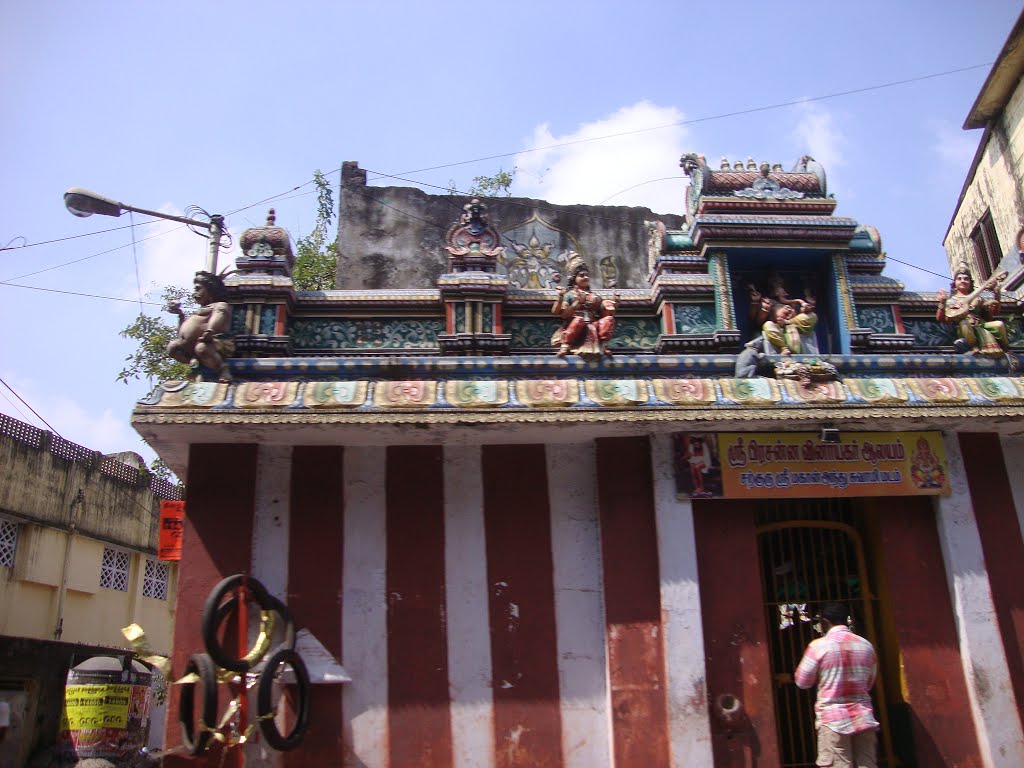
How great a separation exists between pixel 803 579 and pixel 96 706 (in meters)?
7.40

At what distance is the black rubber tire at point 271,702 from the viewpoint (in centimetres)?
716

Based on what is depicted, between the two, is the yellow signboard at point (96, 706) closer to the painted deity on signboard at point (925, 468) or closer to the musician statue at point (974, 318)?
the painted deity on signboard at point (925, 468)

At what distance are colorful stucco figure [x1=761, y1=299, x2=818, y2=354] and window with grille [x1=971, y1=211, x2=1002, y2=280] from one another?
26.3 feet

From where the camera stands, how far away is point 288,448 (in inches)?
347

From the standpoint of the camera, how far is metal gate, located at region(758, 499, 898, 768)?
886 cm

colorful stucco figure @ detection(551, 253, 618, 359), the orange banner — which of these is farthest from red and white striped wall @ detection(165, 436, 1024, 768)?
the orange banner

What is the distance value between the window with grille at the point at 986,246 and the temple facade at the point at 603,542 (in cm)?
828

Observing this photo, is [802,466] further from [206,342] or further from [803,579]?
[206,342]

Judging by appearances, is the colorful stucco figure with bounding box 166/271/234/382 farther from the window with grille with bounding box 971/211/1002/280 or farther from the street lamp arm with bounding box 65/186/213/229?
the window with grille with bounding box 971/211/1002/280

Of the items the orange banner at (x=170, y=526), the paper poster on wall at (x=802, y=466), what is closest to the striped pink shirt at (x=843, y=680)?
the paper poster on wall at (x=802, y=466)

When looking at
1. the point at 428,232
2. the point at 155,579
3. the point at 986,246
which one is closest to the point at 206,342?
the point at 428,232

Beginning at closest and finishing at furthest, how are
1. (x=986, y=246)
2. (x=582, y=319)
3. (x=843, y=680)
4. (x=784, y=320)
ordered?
1. (x=843, y=680)
2. (x=582, y=319)
3. (x=784, y=320)
4. (x=986, y=246)

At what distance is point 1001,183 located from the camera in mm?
16000

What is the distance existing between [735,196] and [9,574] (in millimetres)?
12994
